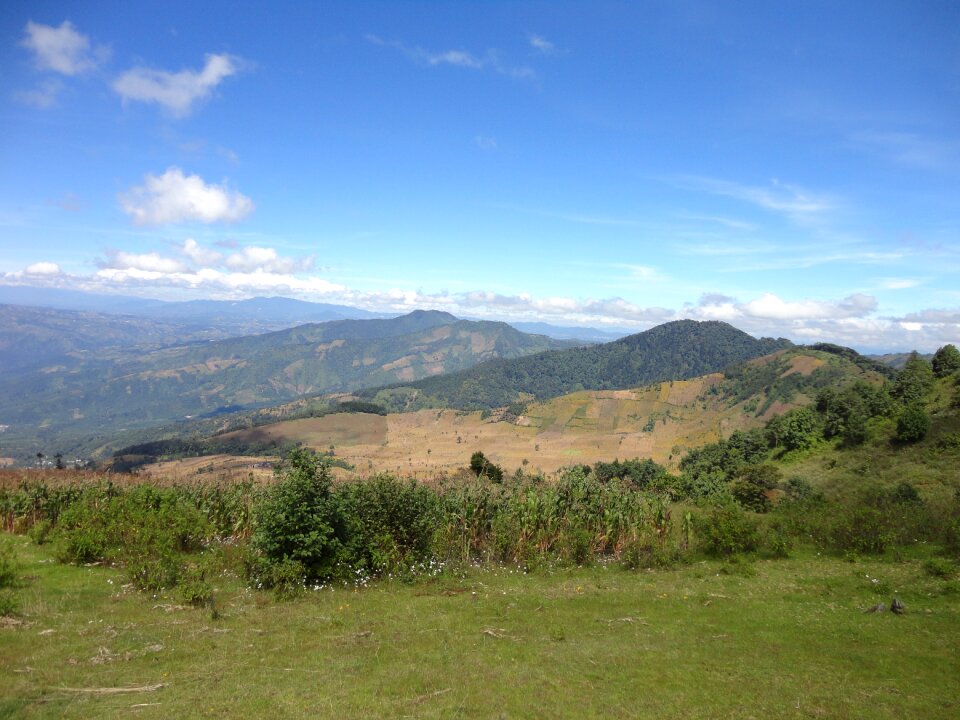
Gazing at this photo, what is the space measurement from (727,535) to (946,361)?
48.0 m

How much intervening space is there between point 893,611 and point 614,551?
32.4 ft

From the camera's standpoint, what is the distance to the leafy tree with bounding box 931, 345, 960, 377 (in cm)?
4868

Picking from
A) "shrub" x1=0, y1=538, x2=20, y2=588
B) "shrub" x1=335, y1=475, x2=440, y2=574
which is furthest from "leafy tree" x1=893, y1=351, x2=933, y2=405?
"shrub" x1=0, y1=538, x2=20, y2=588

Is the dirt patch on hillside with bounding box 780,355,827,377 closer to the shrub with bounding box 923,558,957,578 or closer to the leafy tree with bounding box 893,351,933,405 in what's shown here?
the leafy tree with bounding box 893,351,933,405

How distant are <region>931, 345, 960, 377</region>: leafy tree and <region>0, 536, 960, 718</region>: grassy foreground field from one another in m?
45.1

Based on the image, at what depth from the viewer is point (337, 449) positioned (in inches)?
5974

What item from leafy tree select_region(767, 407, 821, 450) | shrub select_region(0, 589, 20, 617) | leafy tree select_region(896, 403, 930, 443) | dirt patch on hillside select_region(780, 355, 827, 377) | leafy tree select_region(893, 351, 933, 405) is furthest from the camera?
dirt patch on hillside select_region(780, 355, 827, 377)

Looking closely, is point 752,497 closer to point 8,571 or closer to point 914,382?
point 914,382

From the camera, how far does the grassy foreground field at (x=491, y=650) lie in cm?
837

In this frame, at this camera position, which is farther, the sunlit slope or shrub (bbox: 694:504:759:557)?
the sunlit slope

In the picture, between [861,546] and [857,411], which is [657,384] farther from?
[861,546]

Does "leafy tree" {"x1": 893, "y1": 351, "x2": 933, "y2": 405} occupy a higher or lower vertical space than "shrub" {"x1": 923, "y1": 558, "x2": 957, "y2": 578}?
higher

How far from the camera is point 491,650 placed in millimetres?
11047

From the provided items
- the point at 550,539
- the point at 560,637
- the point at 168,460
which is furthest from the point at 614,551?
the point at 168,460
